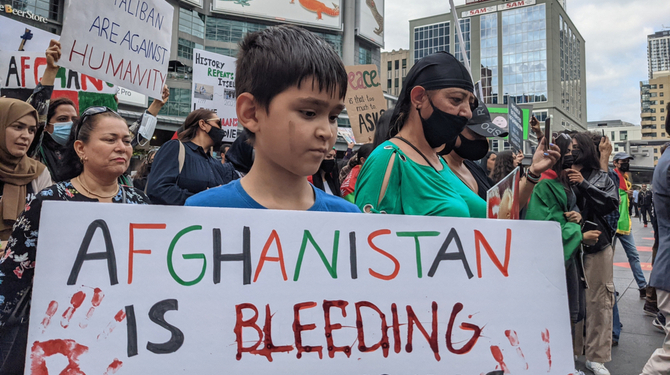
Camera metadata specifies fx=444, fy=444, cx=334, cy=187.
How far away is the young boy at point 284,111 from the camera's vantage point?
1.19 metres

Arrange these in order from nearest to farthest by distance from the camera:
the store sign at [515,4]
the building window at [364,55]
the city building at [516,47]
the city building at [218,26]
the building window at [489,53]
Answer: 1. the city building at [218,26]
2. the building window at [364,55]
3. the city building at [516,47]
4. the store sign at [515,4]
5. the building window at [489,53]

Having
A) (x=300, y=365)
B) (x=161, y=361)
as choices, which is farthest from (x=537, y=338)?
(x=161, y=361)

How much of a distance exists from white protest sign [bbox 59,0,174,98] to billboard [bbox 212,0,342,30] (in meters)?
39.4

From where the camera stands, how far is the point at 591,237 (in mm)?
3559

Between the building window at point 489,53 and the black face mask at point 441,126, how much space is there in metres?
85.3

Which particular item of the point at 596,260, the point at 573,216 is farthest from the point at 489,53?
the point at 573,216

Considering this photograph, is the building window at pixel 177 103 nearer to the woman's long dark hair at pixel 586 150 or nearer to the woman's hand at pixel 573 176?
the woman's long dark hair at pixel 586 150

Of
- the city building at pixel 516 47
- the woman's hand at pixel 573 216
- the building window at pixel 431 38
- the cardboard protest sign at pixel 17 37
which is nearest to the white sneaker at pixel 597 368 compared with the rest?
the woman's hand at pixel 573 216

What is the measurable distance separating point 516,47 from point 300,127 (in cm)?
9005

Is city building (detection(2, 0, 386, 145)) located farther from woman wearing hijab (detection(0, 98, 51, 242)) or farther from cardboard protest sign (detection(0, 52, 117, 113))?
woman wearing hijab (detection(0, 98, 51, 242))

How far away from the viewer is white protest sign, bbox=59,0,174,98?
9.96 feet

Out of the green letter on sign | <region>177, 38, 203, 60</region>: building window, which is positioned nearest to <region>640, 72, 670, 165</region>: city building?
<region>177, 38, 203, 60</region>: building window

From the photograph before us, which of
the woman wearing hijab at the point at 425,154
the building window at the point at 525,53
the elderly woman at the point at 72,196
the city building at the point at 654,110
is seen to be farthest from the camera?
the city building at the point at 654,110

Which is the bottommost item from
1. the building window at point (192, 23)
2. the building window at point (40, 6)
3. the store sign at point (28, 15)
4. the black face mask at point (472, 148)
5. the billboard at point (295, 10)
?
the black face mask at point (472, 148)
